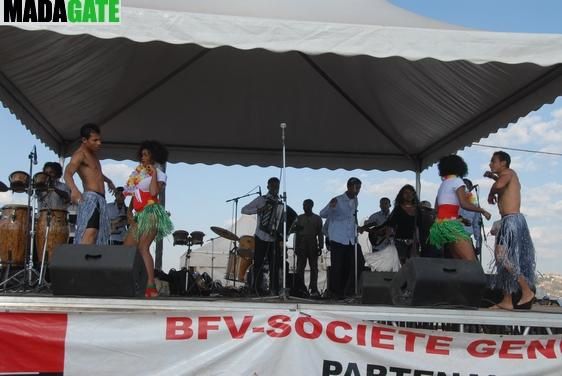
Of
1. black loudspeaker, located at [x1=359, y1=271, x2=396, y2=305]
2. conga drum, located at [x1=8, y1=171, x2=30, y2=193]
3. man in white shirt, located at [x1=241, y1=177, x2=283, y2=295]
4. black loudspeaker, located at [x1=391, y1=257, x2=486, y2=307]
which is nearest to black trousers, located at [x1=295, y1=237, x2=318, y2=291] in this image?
man in white shirt, located at [x1=241, y1=177, x2=283, y2=295]

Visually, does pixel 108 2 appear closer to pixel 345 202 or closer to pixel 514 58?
pixel 514 58

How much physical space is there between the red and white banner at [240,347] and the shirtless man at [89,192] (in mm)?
1401

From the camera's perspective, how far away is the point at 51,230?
20.5 ft

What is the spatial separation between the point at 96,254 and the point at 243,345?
1.10 metres

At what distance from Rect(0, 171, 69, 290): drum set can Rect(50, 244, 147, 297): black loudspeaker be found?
2253 mm

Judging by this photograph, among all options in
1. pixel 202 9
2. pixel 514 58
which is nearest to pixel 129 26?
pixel 202 9

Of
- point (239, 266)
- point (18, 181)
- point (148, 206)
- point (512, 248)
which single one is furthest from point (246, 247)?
point (512, 248)

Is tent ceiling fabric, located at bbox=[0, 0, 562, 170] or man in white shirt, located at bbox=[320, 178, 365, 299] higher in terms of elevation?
tent ceiling fabric, located at bbox=[0, 0, 562, 170]

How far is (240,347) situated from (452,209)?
227cm

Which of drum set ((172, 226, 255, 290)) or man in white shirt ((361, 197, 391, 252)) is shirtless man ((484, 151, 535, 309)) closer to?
man in white shirt ((361, 197, 391, 252))

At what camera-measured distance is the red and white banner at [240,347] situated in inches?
144

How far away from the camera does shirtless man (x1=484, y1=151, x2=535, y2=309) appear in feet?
→ 15.8

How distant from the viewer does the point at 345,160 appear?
30.8 feet

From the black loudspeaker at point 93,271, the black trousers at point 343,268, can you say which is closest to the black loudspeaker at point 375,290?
the black loudspeaker at point 93,271
